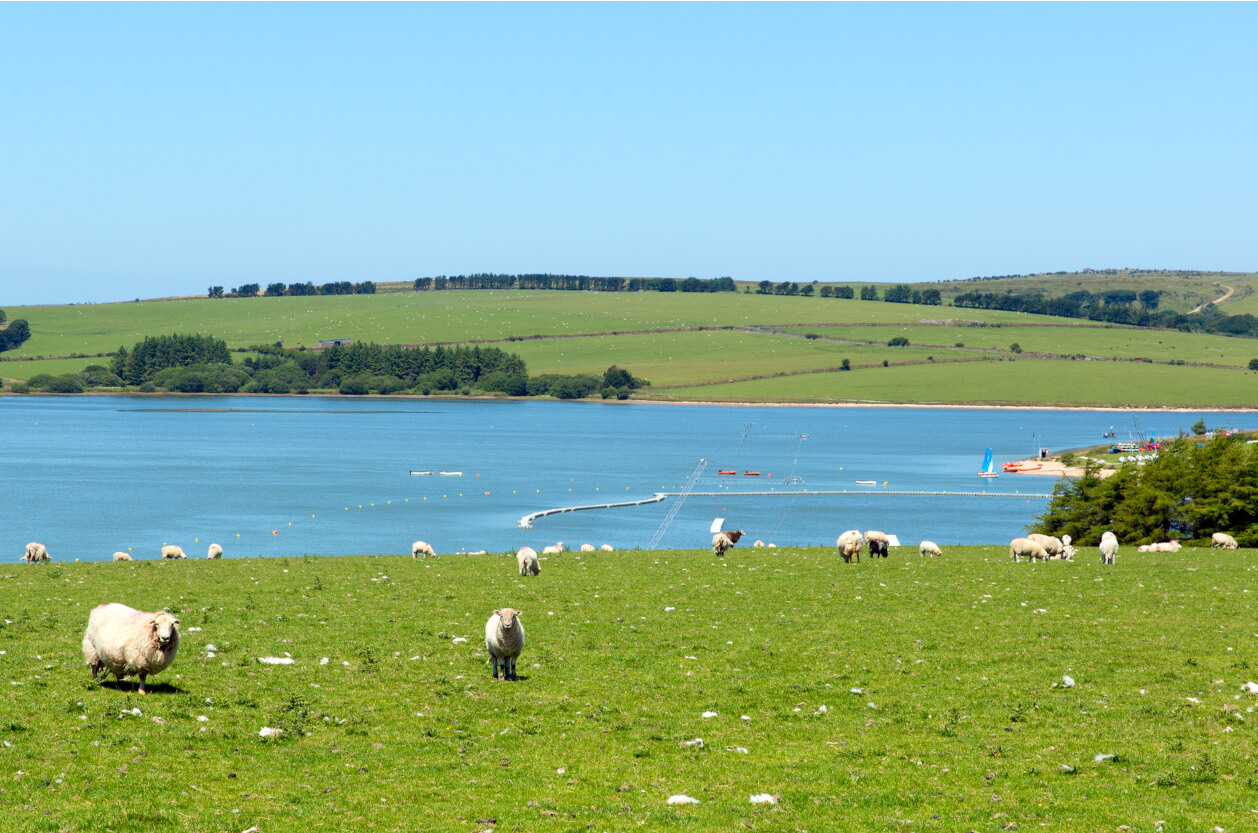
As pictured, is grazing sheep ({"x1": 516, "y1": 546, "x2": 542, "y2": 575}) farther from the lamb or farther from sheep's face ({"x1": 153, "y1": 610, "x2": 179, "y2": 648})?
the lamb

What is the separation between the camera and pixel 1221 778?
12.1 metres

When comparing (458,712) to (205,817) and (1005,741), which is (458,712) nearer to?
(205,817)

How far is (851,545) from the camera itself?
109 ft

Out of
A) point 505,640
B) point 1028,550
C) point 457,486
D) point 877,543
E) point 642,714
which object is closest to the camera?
point 642,714

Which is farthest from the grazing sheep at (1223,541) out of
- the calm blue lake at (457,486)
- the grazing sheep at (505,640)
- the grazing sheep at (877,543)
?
the grazing sheep at (505,640)

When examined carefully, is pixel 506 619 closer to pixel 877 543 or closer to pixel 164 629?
pixel 164 629

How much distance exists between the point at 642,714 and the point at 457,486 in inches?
3988

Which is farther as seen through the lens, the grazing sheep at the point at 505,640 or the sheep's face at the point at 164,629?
the grazing sheep at the point at 505,640

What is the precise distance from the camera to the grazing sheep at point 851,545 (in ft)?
109

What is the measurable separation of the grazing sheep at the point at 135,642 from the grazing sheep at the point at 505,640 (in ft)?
14.5

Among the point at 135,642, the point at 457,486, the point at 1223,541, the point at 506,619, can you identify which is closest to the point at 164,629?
the point at 135,642

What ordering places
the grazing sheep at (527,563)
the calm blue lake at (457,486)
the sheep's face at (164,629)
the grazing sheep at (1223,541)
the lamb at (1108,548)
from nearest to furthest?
1. the sheep's face at (164,629)
2. the grazing sheep at (527,563)
3. the lamb at (1108,548)
4. the grazing sheep at (1223,541)
5. the calm blue lake at (457,486)

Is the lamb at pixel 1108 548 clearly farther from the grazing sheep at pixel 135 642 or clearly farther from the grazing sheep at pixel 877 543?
the grazing sheep at pixel 135 642

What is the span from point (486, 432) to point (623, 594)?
17481 centimetres
